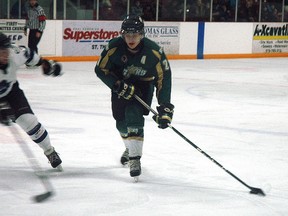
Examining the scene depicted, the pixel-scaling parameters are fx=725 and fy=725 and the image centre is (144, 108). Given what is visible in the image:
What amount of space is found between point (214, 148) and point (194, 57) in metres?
9.54

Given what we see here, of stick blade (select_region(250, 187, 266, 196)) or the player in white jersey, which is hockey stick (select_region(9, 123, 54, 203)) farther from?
stick blade (select_region(250, 187, 266, 196))

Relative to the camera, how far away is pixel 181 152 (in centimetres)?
526

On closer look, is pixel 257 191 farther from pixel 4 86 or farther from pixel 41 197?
pixel 4 86

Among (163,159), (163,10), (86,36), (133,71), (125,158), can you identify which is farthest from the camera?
(163,10)

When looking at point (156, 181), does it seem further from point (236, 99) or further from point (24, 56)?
point (236, 99)

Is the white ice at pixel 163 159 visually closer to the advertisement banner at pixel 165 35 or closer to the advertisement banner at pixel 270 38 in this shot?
the advertisement banner at pixel 165 35

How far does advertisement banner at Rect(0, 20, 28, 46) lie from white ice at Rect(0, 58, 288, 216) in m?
3.09

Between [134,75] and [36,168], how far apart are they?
0.88 meters

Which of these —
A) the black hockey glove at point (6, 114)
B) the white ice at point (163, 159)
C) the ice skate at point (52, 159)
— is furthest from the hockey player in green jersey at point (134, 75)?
the black hockey glove at point (6, 114)

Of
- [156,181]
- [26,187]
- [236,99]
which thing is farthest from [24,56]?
[236,99]

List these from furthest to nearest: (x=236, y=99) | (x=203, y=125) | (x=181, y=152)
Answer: (x=236, y=99) → (x=203, y=125) → (x=181, y=152)

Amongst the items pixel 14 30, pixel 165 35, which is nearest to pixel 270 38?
pixel 165 35

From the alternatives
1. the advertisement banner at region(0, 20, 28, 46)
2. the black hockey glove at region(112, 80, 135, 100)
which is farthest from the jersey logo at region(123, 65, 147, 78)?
the advertisement banner at region(0, 20, 28, 46)

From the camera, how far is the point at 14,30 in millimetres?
12312
